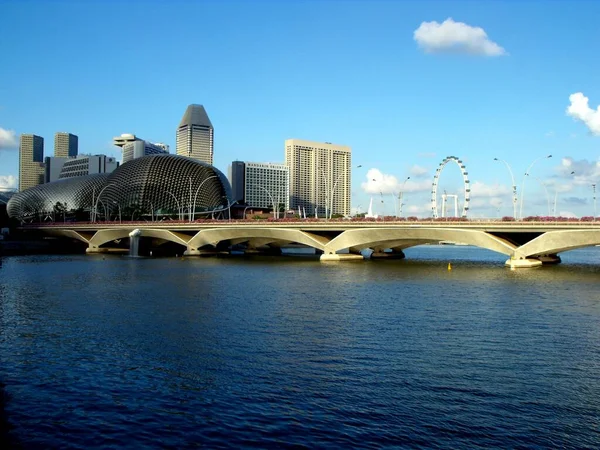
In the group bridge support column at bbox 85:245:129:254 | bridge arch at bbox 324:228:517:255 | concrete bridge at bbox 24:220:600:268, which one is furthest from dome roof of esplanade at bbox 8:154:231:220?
bridge arch at bbox 324:228:517:255

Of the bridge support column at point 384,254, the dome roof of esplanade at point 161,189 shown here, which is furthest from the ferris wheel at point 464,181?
the dome roof of esplanade at point 161,189

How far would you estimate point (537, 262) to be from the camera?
78.0 m

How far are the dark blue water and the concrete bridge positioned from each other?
3142 centimetres

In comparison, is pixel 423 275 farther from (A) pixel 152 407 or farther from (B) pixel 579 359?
(A) pixel 152 407

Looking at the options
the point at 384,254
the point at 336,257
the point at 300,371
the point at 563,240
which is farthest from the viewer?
the point at 384,254

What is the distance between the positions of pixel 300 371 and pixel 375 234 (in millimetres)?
65918

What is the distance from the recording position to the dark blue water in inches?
630

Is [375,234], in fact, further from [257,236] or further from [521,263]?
[257,236]

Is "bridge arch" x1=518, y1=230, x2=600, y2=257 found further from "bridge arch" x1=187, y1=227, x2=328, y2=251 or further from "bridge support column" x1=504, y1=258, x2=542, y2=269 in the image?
"bridge arch" x1=187, y1=227, x2=328, y2=251

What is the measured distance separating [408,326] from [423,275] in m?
34.5

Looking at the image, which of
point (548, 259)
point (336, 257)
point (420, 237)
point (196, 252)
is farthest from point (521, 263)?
point (196, 252)

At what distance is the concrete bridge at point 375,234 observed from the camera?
72.4m

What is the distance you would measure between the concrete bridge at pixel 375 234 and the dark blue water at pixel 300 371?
31416 millimetres

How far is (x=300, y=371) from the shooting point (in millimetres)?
21828
